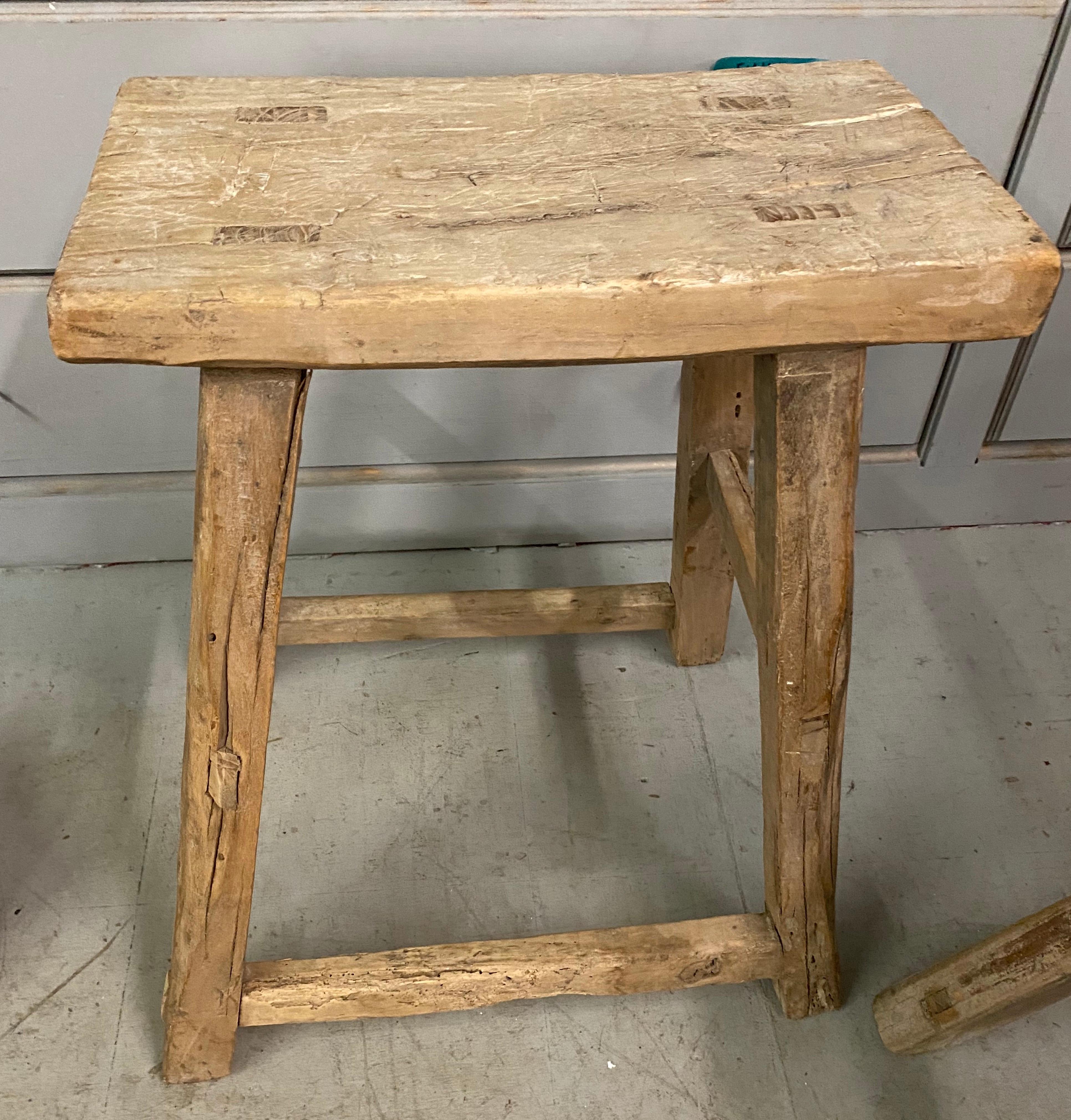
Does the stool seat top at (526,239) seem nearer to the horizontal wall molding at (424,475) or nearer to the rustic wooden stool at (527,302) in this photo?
the rustic wooden stool at (527,302)

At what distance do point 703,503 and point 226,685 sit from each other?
0.58 meters

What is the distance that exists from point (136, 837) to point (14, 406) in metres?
0.53

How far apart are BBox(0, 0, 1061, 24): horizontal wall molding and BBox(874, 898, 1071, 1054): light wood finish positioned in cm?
86

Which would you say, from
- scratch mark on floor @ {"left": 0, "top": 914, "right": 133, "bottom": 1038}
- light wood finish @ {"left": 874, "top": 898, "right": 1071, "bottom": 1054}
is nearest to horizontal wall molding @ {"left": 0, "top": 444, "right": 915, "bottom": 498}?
scratch mark on floor @ {"left": 0, "top": 914, "right": 133, "bottom": 1038}

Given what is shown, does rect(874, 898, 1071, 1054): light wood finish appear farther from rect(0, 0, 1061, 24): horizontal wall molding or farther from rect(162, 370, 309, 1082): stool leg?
rect(0, 0, 1061, 24): horizontal wall molding

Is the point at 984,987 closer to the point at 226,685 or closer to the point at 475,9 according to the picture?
the point at 226,685

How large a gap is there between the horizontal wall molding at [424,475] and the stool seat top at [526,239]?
0.62 meters

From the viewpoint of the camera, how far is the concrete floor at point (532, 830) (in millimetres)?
943

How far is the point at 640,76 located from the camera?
875 mm

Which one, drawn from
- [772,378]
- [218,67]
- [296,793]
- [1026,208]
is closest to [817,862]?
[772,378]

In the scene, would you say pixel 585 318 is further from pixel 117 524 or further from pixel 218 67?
pixel 117 524

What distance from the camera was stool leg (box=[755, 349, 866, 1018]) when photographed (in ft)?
2.32

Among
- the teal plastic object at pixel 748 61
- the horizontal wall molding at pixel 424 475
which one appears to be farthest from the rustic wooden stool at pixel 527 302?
the horizontal wall molding at pixel 424 475

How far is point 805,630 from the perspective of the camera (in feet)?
→ 2.60
